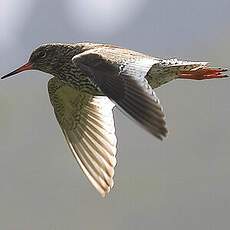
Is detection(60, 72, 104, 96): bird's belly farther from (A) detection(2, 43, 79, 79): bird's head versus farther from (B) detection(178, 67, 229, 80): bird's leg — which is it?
(B) detection(178, 67, 229, 80): bird's leg

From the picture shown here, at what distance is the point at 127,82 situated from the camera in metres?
5.04

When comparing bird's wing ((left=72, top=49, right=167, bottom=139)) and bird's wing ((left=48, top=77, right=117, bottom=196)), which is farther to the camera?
bird's wing ((left=48, top=77, right=117, bottom=196))

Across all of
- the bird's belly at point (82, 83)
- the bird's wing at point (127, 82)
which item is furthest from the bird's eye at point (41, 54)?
the bird's wing at point (127, 82)

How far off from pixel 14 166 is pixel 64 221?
2.48m

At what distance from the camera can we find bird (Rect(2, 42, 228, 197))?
4910 mm

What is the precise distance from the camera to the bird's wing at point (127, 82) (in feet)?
15.4

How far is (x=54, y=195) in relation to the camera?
17875mm

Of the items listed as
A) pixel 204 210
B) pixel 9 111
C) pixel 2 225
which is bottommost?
pixel 204 210

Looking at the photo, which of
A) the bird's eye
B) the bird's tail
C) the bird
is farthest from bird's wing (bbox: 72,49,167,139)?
the bird's eye

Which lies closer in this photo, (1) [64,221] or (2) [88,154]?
(2) [88,154]

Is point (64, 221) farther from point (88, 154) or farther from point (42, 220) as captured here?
point (88, 154)

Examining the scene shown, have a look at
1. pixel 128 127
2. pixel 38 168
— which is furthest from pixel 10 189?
pixel 128 127

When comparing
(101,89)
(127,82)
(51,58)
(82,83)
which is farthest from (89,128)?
(127,82)

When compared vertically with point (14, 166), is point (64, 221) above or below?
below
